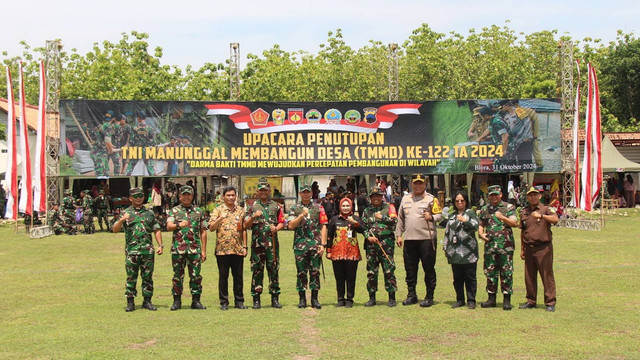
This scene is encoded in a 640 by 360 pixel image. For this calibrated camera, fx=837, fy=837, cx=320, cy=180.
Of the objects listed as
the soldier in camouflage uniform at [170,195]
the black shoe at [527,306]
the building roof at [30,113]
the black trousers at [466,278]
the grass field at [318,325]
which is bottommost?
the grass field at [318,325]

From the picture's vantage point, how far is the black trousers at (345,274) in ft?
37.9

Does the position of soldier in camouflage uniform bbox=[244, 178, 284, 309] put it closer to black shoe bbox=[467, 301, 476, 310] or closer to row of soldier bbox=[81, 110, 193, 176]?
black shoe bbox=[467, 301, 476, 310]

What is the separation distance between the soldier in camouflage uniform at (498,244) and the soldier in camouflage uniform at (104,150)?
65.8 feet

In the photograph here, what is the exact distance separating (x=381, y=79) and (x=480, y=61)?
7.04m

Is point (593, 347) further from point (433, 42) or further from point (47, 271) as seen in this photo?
point (433, 42)

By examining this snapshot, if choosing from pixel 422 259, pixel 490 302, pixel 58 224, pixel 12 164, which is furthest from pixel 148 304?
pixel 58 224

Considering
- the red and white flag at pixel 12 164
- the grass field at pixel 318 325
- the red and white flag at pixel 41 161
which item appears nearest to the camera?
the grass field at pixel 318 325

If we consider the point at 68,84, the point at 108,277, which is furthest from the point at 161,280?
the point at 68,84

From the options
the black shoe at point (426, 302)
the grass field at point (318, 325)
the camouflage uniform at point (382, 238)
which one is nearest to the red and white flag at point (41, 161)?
the grass field at point (318, 325)

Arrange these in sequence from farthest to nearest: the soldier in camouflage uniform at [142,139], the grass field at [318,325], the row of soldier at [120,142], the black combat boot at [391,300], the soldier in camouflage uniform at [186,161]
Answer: the soldier in camouflage uniform at [186,161]
the soldier in camouflage uniform at [142,139]
the row of soldier at [120,142]
the black combat boot at [391,300]
the grass field at [318,325]

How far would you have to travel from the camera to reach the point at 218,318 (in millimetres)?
10789

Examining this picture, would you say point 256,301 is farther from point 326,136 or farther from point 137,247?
point 326,136

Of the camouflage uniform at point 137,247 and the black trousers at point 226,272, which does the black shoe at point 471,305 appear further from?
the camouflage uniform at point 137,247

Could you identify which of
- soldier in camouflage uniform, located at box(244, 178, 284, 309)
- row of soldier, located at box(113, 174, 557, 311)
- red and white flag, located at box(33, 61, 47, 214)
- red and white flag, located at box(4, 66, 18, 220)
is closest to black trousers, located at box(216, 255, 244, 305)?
row of soldier, located at box(113, 174, 557, 311)
